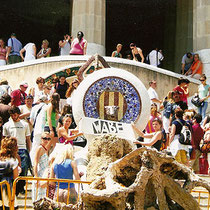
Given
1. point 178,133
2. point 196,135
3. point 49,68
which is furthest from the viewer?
point 49,68

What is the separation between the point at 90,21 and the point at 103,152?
55.9 ft

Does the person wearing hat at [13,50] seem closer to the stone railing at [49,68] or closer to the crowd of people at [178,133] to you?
the stone railing at [49,68]

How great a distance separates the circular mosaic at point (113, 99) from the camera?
41.1 ft

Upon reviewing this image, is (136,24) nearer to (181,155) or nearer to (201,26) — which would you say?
(201,26)

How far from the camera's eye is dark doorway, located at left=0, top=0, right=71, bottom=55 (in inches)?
1485

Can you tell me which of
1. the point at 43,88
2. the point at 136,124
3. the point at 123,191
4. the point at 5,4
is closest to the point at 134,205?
the point at 123,191

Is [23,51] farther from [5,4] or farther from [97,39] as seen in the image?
[5,4]

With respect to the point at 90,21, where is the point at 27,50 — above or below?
below

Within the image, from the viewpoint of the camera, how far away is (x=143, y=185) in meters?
6.62

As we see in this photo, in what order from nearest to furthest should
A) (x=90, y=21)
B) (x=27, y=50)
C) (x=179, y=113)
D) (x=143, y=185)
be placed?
1. (x=143, y=185)
2. (x=179, y=113)
3. (x=27, y=50)
4. (x=90, y=21)

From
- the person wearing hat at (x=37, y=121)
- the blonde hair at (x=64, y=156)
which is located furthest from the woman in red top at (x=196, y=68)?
the blonde hair at (x=64, y=156)

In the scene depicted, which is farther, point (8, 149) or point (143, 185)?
point (8, 149)

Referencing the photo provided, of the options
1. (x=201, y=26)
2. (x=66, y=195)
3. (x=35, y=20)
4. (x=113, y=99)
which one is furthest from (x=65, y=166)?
(x=35, y=20)

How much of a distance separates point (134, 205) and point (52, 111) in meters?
7.72
